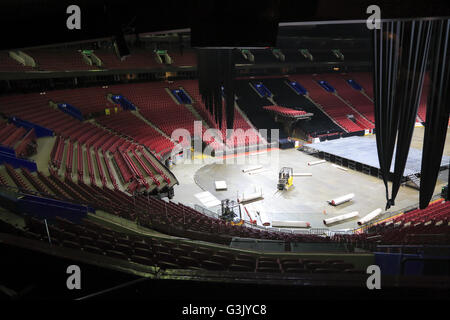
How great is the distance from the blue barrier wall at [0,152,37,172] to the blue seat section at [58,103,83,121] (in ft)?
28.2

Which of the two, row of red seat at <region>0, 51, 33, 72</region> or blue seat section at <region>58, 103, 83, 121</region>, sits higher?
row of red seat at <region>0, 51, 33, 72</region>

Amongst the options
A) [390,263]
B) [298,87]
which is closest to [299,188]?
[390,263]

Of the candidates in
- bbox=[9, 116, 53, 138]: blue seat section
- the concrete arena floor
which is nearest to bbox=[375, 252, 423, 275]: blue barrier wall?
the concrete arena floor

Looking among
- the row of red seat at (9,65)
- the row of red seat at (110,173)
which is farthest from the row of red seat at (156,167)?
the row of red seat at (9,65)

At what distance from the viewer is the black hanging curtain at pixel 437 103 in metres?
3.41

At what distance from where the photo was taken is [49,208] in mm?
5562

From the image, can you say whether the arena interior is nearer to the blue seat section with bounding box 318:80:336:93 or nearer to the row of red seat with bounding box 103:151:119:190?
the row of red seat with bounding box 103:151:119:190

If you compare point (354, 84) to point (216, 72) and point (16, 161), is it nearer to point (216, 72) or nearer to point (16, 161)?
point (216, 72)

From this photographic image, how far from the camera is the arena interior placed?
300cm

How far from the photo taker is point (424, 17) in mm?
2994

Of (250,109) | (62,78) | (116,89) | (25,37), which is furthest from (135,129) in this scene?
(25,37)

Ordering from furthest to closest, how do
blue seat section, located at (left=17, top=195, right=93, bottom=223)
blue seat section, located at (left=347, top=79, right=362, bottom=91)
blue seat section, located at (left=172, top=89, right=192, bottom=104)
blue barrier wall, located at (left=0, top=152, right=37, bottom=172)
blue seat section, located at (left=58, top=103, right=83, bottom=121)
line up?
blue seat section, located at (left=347, top=79, right=362, bottom=91)
blue seat section, located at (left=172, top=89, right=192, bottom=104)
blue seat section, located at (left=58, top=103, right=83, bottom=121)
blue barrier wall, located at (left=0, top=152, right=37, bottom=172)
blue seat section, located at (left=17, top=195, right=93, bottom=223)

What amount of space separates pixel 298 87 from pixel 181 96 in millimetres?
11174
